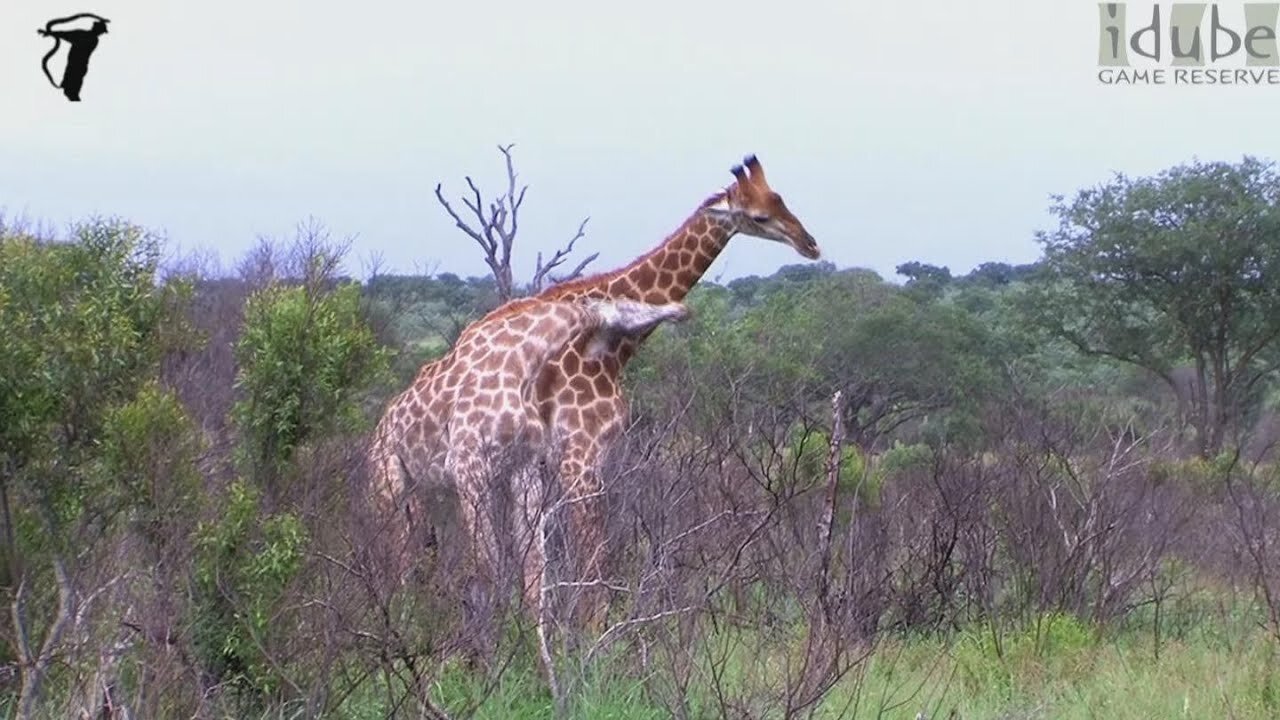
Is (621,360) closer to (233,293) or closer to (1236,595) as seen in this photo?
(1236,595)

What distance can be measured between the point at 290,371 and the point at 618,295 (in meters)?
2.43

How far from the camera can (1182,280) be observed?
74.2 feet

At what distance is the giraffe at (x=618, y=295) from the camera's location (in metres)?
6.80

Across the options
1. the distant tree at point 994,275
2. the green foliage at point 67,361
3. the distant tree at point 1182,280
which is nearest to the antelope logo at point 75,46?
the green foliage at point 67,361

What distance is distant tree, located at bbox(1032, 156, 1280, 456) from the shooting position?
2225 centimetres

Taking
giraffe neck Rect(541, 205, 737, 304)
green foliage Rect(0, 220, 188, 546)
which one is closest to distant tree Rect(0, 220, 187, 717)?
green foliage Rect(0, 220, 188, 546)

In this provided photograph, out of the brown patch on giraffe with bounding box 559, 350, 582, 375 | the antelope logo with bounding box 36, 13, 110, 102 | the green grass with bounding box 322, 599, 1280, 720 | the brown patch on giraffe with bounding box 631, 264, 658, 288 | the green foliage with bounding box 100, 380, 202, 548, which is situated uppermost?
the antelope logo with bounding box 36, 13, 110, 102

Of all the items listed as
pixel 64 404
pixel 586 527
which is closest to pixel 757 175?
pixel 586 527

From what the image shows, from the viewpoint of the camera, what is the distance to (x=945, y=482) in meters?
8.22

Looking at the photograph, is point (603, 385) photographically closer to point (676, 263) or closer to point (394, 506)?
point (676, 263)

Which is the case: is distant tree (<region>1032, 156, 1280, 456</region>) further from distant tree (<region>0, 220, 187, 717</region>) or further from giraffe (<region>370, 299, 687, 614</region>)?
distant tree (<region>0, 220, 187, 717</region>)

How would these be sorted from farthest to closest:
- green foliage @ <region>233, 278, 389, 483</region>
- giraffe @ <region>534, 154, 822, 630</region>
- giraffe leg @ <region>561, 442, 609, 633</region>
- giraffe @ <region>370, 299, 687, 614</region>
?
giraffe @ <region>534, 154, 822, 630</region>
giraffe @ <region>370, 299, 687, 614</region>
giraffe leg @ <region>561, 442, 609, 633</region>
green foliage @ <region>233, 278, 389, 483</region>

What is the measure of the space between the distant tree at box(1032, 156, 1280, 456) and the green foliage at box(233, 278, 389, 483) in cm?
1784

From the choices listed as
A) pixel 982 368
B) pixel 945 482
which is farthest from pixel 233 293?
pixel 945 482
